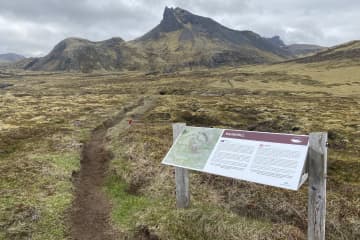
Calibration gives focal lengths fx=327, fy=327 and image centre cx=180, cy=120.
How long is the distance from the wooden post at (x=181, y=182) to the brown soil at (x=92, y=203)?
9.67 ft

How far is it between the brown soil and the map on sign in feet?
13.9

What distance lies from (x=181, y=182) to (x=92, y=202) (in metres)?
5.20

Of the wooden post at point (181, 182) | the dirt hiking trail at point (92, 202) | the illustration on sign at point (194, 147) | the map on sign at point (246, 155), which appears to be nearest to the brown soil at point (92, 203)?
the dirt hiking trail at point (92, 202)

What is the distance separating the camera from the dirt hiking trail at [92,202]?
43.4 ft

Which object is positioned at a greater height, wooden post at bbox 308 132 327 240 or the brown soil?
wooden post at bbox 308 132 327 240

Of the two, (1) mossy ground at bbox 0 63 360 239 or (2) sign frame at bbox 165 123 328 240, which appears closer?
(2) sign frame at bbox 165 123 328 240

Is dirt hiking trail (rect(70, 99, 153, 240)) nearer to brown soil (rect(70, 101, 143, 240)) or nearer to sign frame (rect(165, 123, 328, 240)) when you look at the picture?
brown soil (rect(70, 101, 143, 240))

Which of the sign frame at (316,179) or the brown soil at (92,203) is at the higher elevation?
the sign frame at (316,179)

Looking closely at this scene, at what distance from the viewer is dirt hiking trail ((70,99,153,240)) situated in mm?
13234

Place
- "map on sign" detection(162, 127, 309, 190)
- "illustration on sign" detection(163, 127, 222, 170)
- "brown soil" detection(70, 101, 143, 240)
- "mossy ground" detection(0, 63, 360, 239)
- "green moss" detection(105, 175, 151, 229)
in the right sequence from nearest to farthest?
"map on sign" detection(162, 127, 309, 190)
"illustration on sign" detection(163, 127, 222, 170)
"mossy ground" detection(0, 63, 360, 239)
"brown soil" detection(70, 101, 143, 240)
"green moss" detection(105, 175, 151, 229)

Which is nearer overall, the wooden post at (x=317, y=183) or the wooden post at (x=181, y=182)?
the wooden post at (x=317, y=183)

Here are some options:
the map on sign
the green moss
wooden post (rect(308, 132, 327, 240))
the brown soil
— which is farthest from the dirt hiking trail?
wooden post (rect(308, 132, 327, 240))

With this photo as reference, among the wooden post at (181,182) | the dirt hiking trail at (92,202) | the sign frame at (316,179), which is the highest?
the sign frame at (316,179)

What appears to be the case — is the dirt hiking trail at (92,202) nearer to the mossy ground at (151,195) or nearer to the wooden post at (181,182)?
the mossy ground at (151,195)
